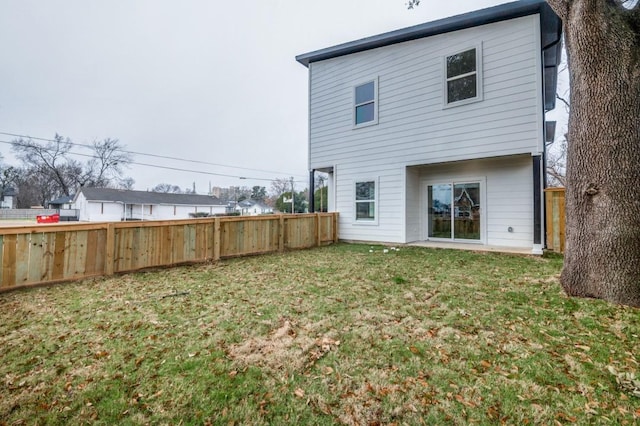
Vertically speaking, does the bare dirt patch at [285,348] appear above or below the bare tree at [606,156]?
below

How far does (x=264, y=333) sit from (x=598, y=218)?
13.1 feet

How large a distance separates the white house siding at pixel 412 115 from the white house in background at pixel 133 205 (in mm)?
30184

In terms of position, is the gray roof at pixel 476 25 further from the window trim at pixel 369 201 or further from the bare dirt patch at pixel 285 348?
the bare dirt patch at pixel 285 348

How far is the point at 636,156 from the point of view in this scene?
128 inches

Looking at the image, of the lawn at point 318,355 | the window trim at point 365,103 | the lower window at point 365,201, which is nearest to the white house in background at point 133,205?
the lower window at point 365,201

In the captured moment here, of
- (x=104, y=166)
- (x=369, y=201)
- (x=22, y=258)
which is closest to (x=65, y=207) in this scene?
(x=104, y=166)

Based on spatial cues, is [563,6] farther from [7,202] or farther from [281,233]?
[7,202]

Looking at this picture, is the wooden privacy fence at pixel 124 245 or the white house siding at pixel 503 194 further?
the white house siding at pixel 503 194

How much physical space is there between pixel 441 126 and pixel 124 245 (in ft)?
25.9

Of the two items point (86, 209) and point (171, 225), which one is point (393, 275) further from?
point (86, 209)

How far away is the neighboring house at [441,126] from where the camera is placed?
266 inches

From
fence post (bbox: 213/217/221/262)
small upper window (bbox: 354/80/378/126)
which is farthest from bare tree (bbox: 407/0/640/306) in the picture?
fence post (bbox: 213/217/221/262)

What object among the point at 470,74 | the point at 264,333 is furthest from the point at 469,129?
the point at 264,333

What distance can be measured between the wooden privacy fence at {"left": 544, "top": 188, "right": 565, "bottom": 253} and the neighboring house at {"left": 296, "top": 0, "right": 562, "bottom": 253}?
0.37 m
